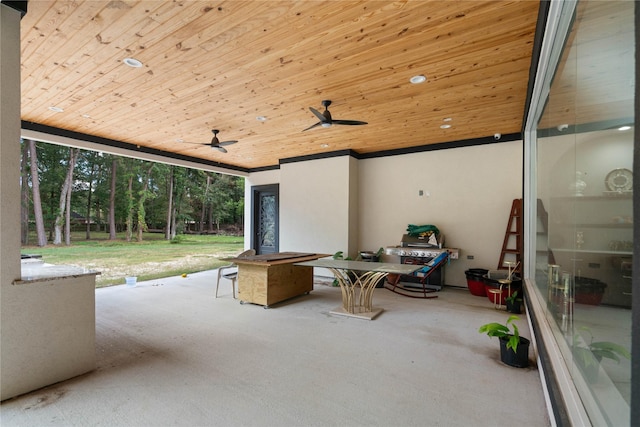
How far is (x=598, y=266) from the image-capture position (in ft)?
3.83

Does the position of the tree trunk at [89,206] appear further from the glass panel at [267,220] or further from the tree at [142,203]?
the glass panel at [267,220]

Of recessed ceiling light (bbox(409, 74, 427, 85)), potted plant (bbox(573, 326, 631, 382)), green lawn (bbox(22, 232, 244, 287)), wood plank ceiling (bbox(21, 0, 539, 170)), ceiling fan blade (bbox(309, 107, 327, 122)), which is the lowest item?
green lawn (bbox(22, 232, 244, 287))

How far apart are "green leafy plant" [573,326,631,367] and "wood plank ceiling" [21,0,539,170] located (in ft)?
7.41

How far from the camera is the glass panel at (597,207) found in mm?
862

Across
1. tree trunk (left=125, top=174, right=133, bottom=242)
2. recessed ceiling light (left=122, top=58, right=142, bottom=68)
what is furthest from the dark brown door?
tree trunk (left=125, top=174, right=133, bottom=242)

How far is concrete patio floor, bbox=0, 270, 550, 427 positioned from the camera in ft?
6.40

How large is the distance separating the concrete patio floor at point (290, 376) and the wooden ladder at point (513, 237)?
1.56 m

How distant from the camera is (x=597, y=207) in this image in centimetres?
118

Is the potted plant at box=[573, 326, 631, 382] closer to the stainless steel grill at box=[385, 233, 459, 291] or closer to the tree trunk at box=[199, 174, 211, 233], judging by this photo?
the stainless steel grill at box=[385, 233, 459, 291]

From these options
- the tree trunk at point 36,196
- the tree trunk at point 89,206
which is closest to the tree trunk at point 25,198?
the tree trunk at point 36,196

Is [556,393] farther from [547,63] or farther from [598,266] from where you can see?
[547,63]

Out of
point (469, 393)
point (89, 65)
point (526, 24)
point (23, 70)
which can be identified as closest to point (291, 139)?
point (89, 65)

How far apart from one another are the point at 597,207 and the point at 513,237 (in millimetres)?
4762

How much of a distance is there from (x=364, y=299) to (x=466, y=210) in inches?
117
